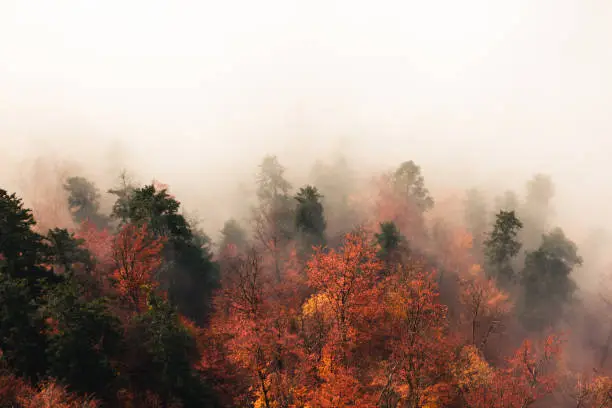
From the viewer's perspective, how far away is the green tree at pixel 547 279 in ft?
178

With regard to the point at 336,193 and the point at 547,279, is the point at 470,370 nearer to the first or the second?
the point at 547,279

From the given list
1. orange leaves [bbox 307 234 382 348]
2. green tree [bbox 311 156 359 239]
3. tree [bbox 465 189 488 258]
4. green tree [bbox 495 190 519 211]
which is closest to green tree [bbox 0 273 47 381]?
orange leaves [bbox 307 234 382 348]

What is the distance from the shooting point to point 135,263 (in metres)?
35.5

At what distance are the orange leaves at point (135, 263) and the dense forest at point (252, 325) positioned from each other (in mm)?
160

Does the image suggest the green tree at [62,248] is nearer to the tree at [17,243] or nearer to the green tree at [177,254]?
the tree at [17,243]

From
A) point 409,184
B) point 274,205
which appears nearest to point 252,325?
point 274,205

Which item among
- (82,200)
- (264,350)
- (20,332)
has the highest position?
(82,200)

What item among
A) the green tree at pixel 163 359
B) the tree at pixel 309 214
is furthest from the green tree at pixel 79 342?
the tree at pixel 309 214

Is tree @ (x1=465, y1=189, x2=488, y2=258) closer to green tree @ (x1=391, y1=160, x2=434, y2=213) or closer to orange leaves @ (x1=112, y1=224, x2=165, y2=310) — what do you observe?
green tree @ (x1=391, y1=160, x2=434, y2=213)

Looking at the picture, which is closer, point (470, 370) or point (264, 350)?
point (264, 350)

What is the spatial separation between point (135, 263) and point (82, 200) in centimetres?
3352

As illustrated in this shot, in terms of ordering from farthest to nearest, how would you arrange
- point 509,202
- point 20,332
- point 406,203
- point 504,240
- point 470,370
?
point 509,202
point 406,203
point 504,240
point 470,370
point 20,332

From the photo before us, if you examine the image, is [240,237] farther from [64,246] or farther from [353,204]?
[64,246]

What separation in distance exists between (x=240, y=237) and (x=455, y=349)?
44.1m
